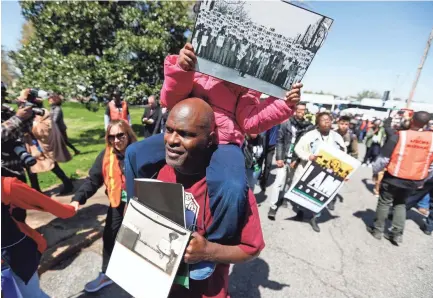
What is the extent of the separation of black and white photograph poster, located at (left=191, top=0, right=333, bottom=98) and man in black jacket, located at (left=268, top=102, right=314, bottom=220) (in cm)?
343

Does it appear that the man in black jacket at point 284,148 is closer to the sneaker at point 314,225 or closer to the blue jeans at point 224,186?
the sneaker at point 314,225

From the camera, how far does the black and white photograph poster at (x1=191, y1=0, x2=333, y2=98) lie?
1.14 meters

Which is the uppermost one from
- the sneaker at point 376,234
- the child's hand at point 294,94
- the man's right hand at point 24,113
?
the child's hand at point 294,94

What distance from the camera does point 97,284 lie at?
8.89ft

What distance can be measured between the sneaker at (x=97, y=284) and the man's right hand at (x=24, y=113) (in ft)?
6.42

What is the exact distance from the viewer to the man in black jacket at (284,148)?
4.52 m

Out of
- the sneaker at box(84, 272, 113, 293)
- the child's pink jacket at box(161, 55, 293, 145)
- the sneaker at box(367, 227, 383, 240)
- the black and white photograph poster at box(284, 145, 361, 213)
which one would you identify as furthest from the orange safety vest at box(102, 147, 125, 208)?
the sneaker at box(367, 227, 383, 240)

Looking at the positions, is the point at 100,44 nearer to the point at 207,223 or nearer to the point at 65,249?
the point at 65,249

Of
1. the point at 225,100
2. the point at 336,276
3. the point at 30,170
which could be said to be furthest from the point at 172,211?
the point at 30,170

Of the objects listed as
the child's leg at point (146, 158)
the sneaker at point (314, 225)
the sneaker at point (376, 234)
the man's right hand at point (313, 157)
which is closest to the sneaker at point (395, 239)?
the sneaker at point (376, 234)

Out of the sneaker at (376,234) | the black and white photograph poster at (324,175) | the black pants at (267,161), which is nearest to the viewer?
the black and white photograph poster at (324,175)

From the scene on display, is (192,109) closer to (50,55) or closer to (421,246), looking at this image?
(421,246)

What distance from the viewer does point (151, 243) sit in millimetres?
1141

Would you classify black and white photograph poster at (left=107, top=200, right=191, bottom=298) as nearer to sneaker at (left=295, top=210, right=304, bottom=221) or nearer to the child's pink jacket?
the child's pink jacket
